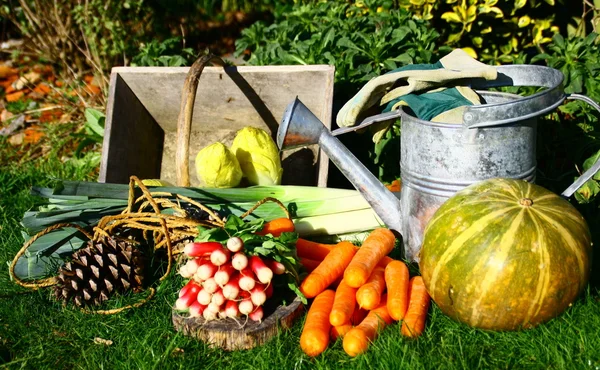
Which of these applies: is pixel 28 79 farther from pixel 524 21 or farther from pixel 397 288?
pixel 397 288

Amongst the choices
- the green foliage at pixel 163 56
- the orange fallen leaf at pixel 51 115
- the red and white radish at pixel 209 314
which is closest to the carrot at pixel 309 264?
the red and white radish at pixel 209 314

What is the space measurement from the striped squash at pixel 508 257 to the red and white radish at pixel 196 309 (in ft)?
2.62

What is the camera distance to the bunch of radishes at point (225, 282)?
2.13 meters

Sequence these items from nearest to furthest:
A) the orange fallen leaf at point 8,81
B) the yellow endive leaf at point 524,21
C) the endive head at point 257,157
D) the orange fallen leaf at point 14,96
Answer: the endive head at point 257,157, the yellow endive leaf at point 524,21, the orange fallen leaf at point 14,96, the orange fallen leaf at point 8,81

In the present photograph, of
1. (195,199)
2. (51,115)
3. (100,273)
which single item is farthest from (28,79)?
(100,273)

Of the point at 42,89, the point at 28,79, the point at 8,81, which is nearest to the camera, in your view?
the point at 42,89

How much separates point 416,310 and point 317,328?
37 centimetres

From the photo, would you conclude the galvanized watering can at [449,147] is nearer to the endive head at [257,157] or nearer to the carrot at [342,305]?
the carrot at [342,305]

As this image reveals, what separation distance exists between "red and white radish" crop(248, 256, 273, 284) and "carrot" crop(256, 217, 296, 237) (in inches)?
16.9

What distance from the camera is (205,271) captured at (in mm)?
2135

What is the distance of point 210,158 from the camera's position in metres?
3.16

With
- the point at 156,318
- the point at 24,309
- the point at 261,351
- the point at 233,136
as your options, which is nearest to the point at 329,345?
the point at 261,351

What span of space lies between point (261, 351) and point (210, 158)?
1.29 meters

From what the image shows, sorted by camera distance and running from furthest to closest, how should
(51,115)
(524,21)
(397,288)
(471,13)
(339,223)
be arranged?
(51,115)
(524,21)
(471,13)
(339,223)
(397,288)
